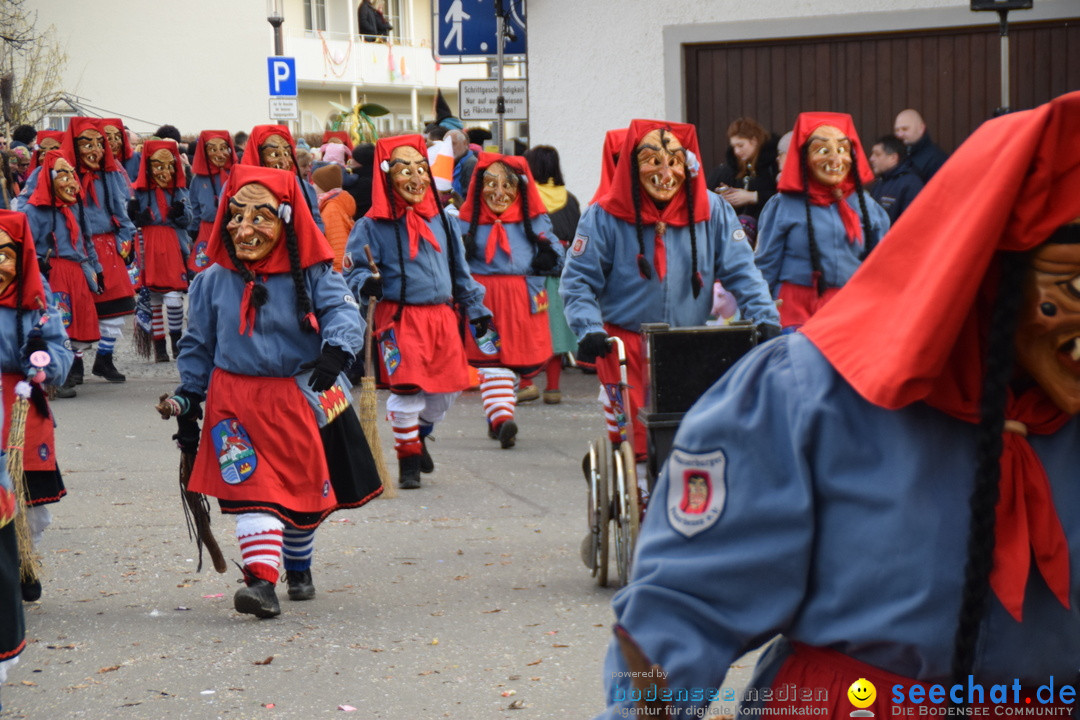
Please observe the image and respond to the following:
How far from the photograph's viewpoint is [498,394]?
9.86 meters

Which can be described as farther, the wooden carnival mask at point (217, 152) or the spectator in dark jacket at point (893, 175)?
the wooden carnival mask at point (217, 152)

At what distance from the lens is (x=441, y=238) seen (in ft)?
29.0

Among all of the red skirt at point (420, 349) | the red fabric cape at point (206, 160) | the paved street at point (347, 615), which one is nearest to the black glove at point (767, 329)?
the paved street at point (347, 615)

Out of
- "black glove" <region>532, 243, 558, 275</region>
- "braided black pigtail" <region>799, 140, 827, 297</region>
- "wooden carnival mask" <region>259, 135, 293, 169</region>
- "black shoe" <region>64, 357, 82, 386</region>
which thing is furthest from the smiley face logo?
"black shoe" <region>64, 357, 82, 386</region>

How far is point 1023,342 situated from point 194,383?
4.48m

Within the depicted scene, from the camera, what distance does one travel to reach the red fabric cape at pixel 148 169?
46.2 ft

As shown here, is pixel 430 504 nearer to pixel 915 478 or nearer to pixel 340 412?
pixel 340 412

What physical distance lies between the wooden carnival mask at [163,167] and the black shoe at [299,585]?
8.60m

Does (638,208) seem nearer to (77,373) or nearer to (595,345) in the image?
(595,345)

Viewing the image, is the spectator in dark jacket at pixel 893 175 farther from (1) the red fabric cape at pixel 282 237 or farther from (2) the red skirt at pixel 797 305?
(1) the red fabric cape at pixel 282 237

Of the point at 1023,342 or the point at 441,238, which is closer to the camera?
the point at 1023,342

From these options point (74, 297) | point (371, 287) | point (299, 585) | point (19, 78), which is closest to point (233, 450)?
point (299, 585)

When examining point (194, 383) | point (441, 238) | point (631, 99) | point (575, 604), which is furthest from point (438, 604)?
point (631, 99)

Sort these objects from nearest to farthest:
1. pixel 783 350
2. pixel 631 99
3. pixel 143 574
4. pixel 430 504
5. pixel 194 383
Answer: pixel 783 350, pixel 194 383, pixel 143 574, pixel 430 504, pixel 631 99
